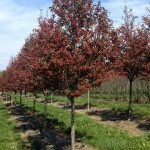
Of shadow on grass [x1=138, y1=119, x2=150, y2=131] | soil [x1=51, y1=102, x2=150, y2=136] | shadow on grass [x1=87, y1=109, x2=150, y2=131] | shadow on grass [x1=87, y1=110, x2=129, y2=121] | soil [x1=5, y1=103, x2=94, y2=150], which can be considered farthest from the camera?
shadow on grass [x1=87, y1=110, x2=129, y2=121]

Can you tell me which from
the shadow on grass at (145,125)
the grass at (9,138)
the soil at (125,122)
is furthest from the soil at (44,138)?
the shadow on grass at (145,125)

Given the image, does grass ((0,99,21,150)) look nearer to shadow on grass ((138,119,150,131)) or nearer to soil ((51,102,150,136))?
soil ((51,102,150,136))

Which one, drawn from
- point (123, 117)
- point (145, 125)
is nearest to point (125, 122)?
point (145, 125)

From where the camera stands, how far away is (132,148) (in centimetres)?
1625

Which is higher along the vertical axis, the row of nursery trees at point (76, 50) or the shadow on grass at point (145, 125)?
the row of nursery trees at point (76, 50)

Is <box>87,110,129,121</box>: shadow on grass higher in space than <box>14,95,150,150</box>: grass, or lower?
higher

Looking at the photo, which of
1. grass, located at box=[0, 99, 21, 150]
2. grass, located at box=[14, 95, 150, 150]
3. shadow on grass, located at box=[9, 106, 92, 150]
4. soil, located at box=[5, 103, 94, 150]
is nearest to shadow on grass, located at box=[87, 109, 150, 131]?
grass, located at box=[14, 95, 150, 150]

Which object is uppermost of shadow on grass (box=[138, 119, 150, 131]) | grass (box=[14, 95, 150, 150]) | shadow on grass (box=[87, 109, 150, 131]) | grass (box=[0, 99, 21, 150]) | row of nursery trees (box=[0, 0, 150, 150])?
row of nursery trees (box=[0, 0, 150, 150])

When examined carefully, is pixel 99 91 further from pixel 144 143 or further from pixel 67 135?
pixel 144 143

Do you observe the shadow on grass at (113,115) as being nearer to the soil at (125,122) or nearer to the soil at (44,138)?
the soil at (125,122)

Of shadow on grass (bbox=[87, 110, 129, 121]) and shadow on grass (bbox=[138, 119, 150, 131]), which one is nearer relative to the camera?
shadow on grass (bbox=[138, 119, 150, 131])

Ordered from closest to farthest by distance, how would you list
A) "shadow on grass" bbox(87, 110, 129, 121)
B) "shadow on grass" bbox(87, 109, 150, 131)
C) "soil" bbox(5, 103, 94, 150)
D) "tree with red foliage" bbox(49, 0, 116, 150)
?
"tree with red foliage" bbox(49, 0, 116, 150)
"soil" bbox(5, 103, 94, 150)
"shadow on grass" bbox(87, 109, 150, 131)
"shadow on grass" bbox(87, 110, 129, 121)

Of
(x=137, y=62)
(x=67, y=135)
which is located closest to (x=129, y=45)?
(x=137, y=62)

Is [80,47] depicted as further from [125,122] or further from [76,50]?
[125,122]
